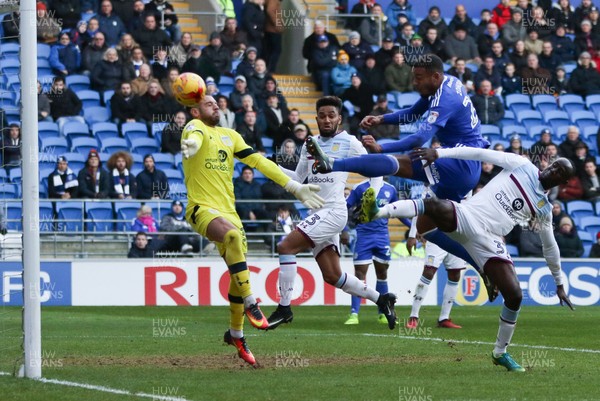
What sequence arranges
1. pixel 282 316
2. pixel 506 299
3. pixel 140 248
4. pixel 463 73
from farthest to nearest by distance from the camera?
pixel 463 73 → pixel 140 248 → pixel 282 316 → pixel 506 299

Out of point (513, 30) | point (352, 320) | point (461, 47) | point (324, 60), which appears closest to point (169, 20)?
point (324, 60)

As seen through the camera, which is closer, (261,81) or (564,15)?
(261,81)

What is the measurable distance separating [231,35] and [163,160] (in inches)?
167

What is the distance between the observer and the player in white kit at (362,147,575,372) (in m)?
11.1

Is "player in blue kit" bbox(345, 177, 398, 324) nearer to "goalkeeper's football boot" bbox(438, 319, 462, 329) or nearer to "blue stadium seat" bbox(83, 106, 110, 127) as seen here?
"goalkeeper's football boot" bbox(438, 319, 462, 329)

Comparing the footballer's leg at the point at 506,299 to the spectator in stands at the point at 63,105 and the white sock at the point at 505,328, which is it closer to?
the white sock at the point at 505,328

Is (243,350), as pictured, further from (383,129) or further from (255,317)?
(383,129)

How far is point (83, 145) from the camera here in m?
25.0

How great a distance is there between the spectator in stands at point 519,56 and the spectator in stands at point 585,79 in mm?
1465

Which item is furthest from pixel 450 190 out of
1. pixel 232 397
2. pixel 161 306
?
pixel 161 306

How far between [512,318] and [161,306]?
42.0 feet

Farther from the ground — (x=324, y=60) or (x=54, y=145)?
(x=324, y=60)

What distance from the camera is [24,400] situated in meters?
9.06

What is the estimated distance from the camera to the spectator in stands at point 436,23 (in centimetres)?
3006
